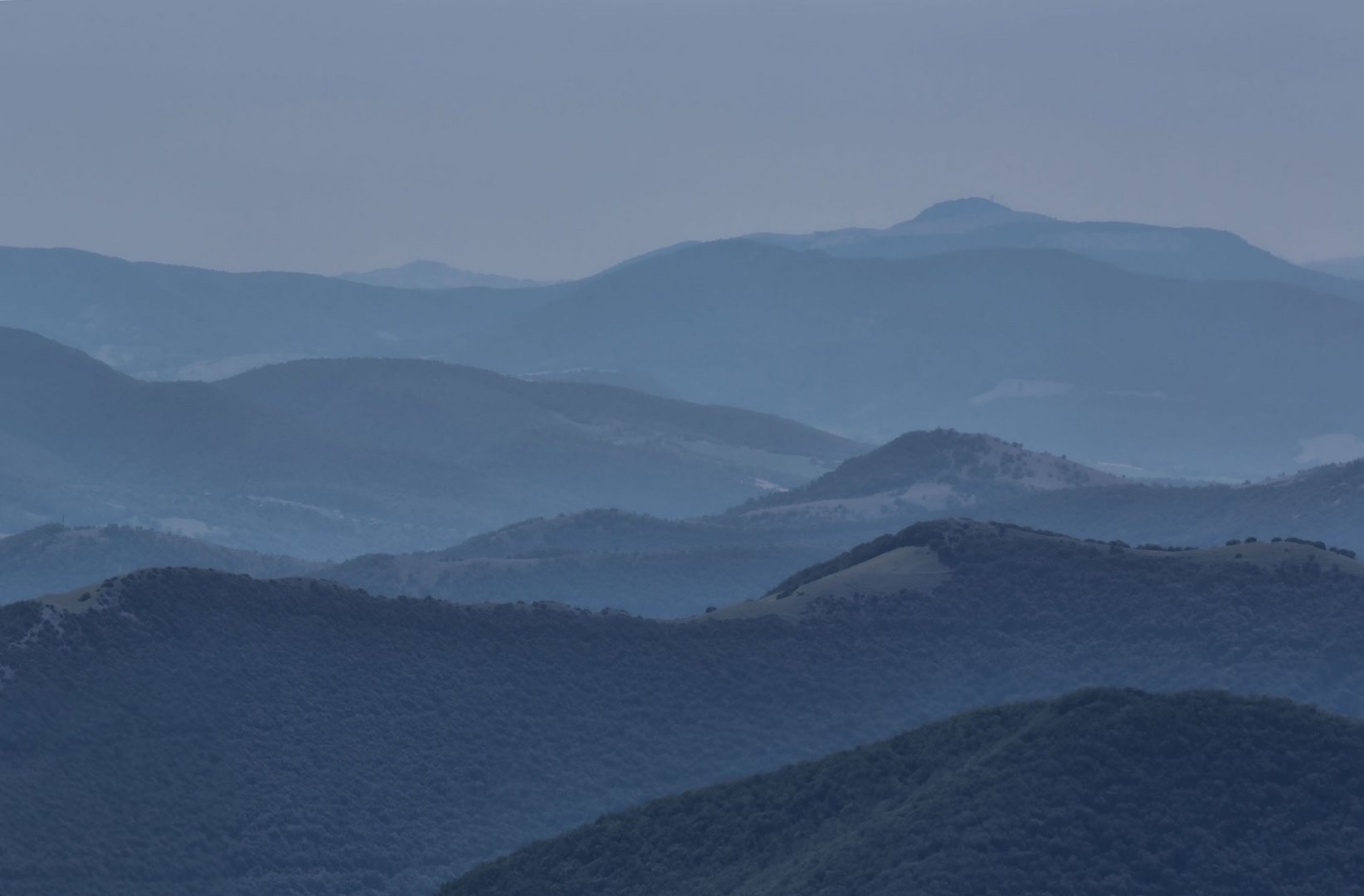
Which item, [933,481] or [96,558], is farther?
[933,481]

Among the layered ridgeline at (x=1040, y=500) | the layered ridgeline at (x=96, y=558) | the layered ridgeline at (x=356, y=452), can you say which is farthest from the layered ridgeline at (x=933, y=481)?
the layered ridgeline at (x=356, y=452)

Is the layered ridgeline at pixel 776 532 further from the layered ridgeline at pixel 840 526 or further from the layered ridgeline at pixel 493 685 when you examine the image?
the layered ridgeline at pixel 493 685

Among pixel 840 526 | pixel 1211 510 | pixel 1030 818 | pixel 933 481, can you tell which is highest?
pixel 933 481

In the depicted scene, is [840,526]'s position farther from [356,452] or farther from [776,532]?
[356,452]

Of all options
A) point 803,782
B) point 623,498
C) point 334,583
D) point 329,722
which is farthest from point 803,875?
point 623,498

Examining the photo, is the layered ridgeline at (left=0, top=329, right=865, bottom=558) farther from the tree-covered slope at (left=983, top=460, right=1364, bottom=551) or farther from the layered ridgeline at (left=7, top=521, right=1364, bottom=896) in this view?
the layered ridgeline at (left=7, top=521, right=1364, bottom=896)

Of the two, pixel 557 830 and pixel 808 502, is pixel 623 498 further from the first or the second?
pixel 557 830

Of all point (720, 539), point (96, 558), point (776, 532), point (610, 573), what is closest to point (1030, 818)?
point (610, 573)
